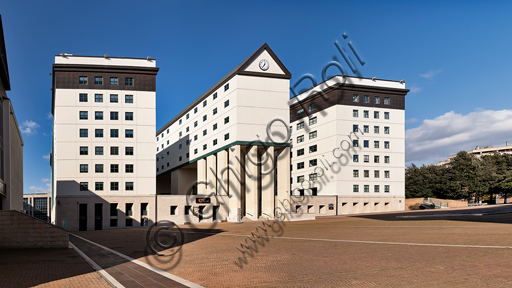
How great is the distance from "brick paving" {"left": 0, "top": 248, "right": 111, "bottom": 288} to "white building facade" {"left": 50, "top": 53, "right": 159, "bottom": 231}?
119 feet

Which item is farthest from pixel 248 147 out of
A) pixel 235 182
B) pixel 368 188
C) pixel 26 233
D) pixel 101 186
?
pixel 26 233

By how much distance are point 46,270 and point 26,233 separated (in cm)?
1024

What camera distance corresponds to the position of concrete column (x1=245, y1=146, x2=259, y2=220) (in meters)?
62.6

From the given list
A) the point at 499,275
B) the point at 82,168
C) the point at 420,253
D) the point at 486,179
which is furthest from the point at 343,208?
the point at 499,275

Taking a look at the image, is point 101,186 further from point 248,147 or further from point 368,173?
point 368,173

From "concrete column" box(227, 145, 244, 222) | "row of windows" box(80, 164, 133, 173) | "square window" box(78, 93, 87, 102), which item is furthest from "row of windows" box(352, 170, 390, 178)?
"square window" box(78, 93, 87, 102)

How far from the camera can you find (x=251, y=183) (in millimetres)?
63094

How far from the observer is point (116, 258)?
65.1ft

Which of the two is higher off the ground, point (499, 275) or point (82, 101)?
point (82, 101)

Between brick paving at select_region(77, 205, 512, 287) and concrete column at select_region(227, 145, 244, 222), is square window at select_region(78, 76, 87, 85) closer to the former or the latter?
concrete column at select_region(227, 145, 244, 222)

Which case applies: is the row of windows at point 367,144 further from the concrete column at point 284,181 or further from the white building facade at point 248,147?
the concrete column at point 284,181

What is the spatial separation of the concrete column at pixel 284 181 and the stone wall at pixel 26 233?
43510 mm

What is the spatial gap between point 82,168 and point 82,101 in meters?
10.2

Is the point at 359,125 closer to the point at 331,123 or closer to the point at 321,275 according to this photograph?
the point at 331,123
